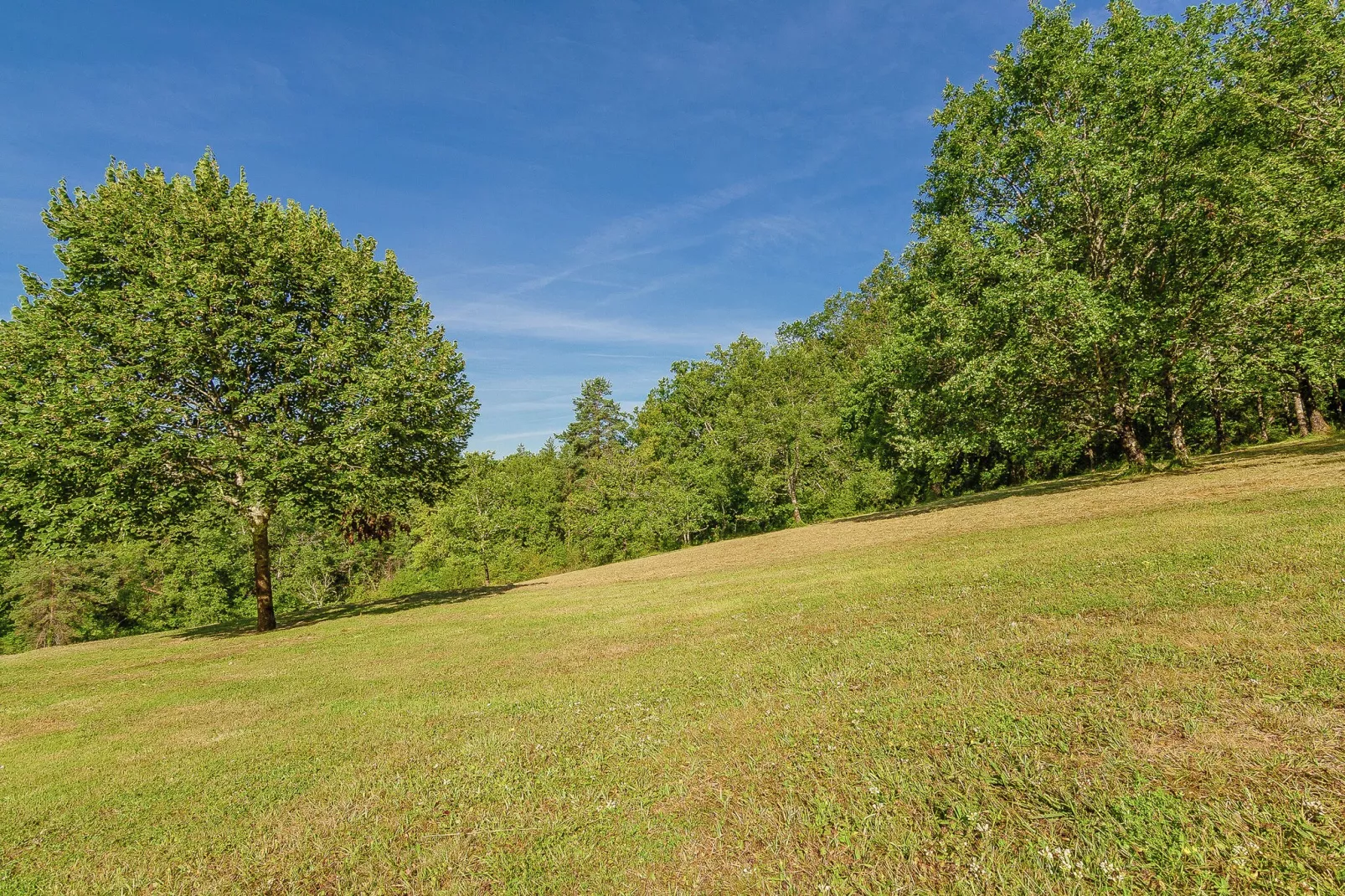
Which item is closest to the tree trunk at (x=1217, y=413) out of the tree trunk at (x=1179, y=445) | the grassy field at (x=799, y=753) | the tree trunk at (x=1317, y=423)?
the tree trunk at (x=1179, y=445)

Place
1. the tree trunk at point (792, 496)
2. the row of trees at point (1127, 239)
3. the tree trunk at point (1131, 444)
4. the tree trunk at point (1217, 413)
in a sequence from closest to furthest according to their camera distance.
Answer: the row of trees at point (1127, 239) → the tree trunk at point (1217, 413) → the tree trunk at point (1131, 444) → the tree trunk at point (792, 496)

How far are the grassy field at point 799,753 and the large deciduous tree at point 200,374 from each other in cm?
868

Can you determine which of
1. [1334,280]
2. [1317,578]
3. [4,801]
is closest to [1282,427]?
[1334,280]

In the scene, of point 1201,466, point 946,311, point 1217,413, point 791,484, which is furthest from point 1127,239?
point 791,484

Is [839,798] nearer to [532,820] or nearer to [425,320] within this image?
[532,820]

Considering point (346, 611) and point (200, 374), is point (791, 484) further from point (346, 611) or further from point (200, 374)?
point (200, 374)

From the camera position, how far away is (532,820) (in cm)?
567

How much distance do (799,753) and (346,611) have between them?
97.7 ft

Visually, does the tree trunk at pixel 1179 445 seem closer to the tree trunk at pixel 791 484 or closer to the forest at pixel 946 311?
the forest at pixel 946 311

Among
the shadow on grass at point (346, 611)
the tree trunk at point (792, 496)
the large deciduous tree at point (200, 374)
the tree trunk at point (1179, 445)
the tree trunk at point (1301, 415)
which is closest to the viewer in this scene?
the large deciduous tree at point (200, 374)

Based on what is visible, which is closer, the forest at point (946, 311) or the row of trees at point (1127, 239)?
the forest at point (946, 311)

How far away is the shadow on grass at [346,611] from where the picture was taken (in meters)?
25.7

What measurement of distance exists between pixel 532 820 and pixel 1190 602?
10028 millimetres

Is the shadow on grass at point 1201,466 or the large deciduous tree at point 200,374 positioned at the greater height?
the large deciduous tree at point 200,374
